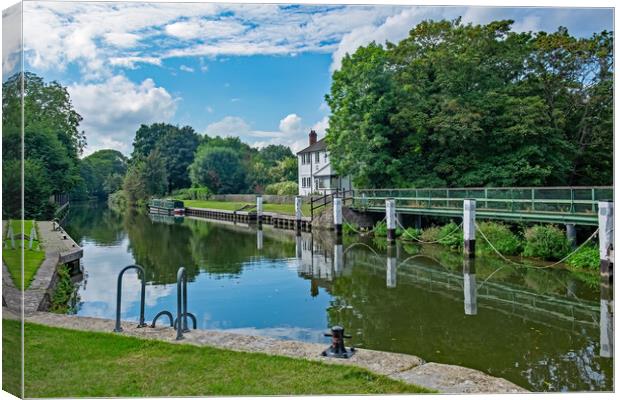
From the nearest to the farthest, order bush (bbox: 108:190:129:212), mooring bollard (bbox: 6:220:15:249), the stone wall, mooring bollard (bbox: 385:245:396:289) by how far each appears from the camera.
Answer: mooring bollard (bbox: 6:220:15:249) → mooring bollard (bbox: 385:245:396:289) → the stone wall → bush (bbox: 108:190:129:212)

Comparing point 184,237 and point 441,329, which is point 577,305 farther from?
point 184,237

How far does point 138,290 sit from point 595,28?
1210cm

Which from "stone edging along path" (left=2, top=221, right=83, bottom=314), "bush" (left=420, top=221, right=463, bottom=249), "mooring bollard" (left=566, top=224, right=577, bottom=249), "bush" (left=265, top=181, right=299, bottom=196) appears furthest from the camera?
"bush" (left=265, top=181, right=299, bottom=196)

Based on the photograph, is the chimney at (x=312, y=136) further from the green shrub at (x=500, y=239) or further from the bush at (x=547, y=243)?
the bush at (x=547, y=243)

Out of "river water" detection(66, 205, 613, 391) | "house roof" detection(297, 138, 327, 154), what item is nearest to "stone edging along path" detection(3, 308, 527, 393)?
"river water" detection(66, 205, 613, 391)

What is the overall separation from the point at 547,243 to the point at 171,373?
577 inches

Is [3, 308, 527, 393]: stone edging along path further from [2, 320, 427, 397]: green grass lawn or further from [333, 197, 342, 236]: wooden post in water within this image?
[333, 197, 342, 236]: wooden post in water

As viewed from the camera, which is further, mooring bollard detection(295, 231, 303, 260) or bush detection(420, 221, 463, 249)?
mooring bollard detection(295, 231, 303, 260)

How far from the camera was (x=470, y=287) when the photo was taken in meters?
14.3

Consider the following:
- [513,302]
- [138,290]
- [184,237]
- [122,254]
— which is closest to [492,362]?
[513,302]

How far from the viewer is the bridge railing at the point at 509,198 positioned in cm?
1602

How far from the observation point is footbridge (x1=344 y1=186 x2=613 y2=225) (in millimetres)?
16031

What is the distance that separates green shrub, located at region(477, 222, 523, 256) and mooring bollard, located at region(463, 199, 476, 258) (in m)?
0.79

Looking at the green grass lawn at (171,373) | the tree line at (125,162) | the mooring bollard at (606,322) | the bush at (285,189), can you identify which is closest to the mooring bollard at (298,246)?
the tree line at (125,162)
